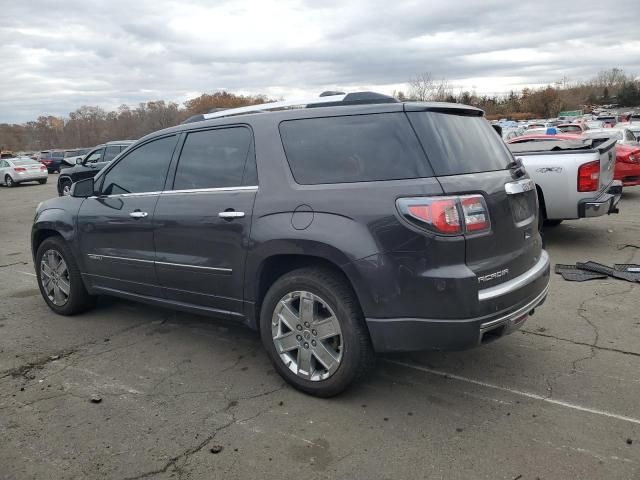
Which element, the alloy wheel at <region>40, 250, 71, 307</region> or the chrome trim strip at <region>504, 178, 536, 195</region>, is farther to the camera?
the alloy wheel at <region>40, 250, 71, 307</region>

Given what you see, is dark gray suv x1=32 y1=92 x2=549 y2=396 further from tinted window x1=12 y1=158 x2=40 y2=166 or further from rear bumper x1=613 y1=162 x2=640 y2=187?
tinted window x1=12 y1=158 x2=40 y2=166

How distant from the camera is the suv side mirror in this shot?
4.95 metres

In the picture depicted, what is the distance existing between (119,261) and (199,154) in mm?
1285

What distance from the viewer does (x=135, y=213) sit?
4426mm

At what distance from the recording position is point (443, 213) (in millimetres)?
2971

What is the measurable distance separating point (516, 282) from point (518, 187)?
2.08 ft

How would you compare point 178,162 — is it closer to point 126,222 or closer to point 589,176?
point 126,222

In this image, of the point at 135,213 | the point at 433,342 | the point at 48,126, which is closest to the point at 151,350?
the point at 135,213

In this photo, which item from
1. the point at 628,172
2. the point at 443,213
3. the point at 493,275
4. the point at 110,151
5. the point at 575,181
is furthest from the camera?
the point at 110,151

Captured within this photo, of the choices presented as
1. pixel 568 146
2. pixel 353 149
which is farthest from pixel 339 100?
pixel 568 146

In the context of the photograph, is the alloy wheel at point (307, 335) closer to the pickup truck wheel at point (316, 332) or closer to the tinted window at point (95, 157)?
the pickup truck wheel at point (316, 332)

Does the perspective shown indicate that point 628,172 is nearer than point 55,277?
No

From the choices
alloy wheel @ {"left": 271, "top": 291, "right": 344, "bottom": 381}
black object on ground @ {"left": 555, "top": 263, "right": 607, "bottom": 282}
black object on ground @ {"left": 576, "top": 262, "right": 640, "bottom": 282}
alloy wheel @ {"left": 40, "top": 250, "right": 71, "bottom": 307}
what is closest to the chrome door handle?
alloy wheel @ {"left": 271, "top": 291, "right": 344, "bottom": 381}

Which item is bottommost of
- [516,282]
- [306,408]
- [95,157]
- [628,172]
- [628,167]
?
[306,408]
